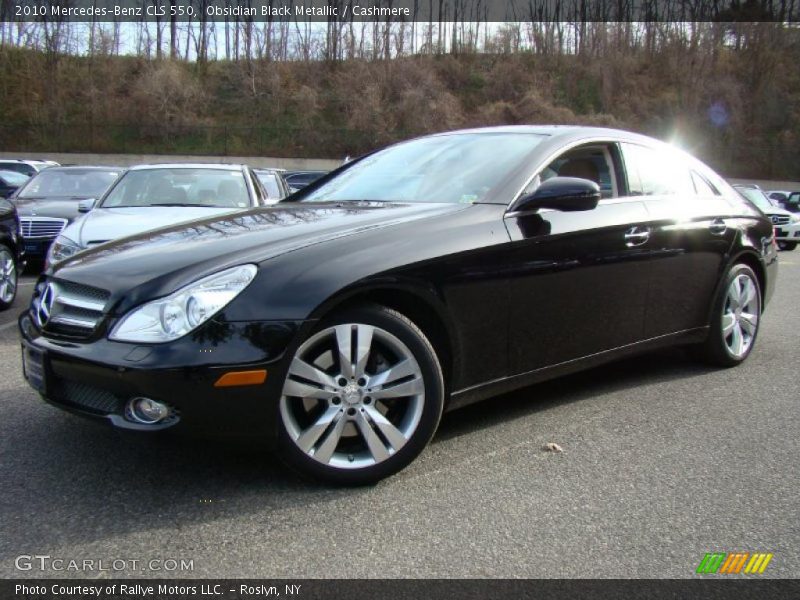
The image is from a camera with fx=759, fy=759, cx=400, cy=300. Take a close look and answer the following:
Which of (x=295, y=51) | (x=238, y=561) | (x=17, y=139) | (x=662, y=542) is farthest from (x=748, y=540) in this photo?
(x=295, y=51)

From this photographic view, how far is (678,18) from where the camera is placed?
52.1 metres

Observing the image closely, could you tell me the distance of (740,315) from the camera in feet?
16.8

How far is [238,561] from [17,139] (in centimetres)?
4400

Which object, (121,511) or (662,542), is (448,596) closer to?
(662,542)

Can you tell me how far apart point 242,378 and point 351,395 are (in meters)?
0.46

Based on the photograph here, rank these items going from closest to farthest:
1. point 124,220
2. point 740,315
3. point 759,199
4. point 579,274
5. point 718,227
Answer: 1. point 579,274
2. point 718,227
3. point 740,315
4. point 124,220
5. point 759,199

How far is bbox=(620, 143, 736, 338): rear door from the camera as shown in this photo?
4.33 meters

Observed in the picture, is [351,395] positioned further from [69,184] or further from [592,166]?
[69,184]

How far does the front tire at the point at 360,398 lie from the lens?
2.90m

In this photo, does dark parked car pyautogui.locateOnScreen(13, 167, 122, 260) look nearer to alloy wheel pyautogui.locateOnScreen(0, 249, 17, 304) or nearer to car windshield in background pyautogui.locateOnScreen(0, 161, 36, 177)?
alloy wheel pyautogui.locateOnScreen(0, 249, 17, 304)

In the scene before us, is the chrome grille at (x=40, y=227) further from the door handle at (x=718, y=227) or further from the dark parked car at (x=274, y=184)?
the door handle at (x=718, y=227)

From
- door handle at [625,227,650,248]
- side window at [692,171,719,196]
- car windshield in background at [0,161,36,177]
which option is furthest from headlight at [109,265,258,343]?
car windshield in background at [0,161,36,177]

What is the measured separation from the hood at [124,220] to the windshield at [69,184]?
4146 millimetres

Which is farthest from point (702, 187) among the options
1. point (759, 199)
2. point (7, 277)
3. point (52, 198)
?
point (759, 199)
